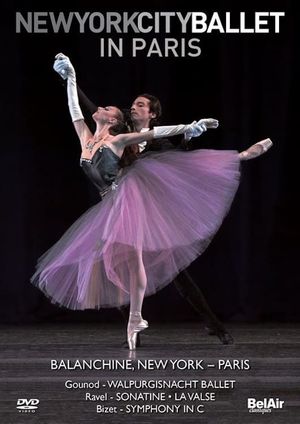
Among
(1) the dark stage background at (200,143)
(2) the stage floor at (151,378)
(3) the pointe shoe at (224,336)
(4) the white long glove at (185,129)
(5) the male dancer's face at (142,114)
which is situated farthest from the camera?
(1) the dark stage background at (200,143)

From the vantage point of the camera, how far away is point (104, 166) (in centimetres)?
378

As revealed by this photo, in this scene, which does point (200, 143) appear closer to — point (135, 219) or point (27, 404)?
point (135, 219)

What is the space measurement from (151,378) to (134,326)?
1.52 feet

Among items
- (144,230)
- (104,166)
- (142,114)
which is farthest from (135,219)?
(142,114)

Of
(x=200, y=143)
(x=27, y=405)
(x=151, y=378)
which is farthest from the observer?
(x=200, y=143)

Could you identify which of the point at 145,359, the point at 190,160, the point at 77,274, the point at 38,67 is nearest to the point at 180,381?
the point at 145,359

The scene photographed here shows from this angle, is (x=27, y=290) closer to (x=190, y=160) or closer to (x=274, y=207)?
(x=274, y=207)

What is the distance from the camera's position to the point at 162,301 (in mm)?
5172

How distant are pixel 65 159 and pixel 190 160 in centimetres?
139

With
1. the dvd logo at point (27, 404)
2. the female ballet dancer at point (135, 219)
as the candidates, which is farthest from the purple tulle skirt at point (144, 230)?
the dvd logo at point (27, 404)

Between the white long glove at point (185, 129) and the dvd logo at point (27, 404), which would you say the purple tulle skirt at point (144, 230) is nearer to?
the white long glove at point (185, 129)

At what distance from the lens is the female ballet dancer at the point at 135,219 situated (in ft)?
12.1

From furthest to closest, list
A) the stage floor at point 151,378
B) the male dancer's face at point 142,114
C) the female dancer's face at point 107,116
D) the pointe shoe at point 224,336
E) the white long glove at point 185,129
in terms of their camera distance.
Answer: the pointe shoe at point 224,336
the male dancer's face at point 142,114
the female dancer's face at point 107,116
the white long glove at point 185,129
the stage floor at point 151,378

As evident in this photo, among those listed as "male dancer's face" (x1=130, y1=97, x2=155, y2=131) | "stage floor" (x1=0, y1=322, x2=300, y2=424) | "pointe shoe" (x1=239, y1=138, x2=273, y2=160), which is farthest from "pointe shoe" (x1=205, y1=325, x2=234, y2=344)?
"male dancer's face" (x1=130, y1=97, x2=155, y2=131)
